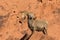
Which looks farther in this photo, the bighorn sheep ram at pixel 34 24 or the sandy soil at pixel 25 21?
the sandy soil at pixel 25 21

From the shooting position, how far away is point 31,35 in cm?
618

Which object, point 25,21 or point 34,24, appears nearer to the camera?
point 34,24

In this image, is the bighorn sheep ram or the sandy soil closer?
the bighorn sheep ram

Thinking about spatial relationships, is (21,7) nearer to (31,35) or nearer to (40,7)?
(40,7)

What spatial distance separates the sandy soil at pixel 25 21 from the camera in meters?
6.24

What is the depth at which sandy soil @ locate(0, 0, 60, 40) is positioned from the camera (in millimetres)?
6242

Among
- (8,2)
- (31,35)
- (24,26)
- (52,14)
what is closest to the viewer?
(31,35)

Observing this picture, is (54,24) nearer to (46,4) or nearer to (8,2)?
(46,4)

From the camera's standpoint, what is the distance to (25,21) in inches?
263

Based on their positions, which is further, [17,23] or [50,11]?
[50,11]

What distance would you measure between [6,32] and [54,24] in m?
1.77

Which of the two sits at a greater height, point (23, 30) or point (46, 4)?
point (46, 4)

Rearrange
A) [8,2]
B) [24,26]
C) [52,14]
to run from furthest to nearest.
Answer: [8,2]
[52,14]
[24,26]

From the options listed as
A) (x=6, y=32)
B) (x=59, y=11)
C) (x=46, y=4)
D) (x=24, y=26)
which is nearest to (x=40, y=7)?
(x=46, y=4)
